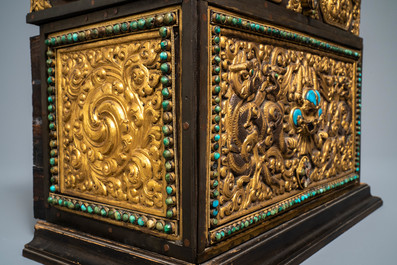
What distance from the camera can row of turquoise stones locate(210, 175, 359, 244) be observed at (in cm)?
125

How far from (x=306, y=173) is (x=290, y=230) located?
10.0 inches

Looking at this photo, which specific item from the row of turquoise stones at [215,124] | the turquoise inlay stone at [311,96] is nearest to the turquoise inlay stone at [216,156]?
the row of turquoise stones at [215,124]


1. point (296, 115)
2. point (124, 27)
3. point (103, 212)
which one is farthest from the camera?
point (296, 115)

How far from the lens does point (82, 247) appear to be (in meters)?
1.44

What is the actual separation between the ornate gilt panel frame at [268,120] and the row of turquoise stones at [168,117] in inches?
4.2

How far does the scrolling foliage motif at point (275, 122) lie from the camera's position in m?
1.29

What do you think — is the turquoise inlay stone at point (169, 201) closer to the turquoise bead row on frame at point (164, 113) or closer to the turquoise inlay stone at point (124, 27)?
the turquoise bead row on frame at point (164, 113)

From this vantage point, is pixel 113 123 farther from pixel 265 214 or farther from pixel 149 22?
pixel 265 214

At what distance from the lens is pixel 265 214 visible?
144 cm

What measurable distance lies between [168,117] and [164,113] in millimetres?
18

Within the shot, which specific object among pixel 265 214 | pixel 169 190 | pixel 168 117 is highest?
pixel 168 117

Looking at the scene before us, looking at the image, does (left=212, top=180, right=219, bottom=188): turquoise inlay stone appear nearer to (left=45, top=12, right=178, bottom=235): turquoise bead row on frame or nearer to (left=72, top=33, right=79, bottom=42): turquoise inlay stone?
(left=45, top=12, right=178, bottom=235): turquoise bead row on frame

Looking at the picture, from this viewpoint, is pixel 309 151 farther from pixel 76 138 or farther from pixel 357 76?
pixel 76 138

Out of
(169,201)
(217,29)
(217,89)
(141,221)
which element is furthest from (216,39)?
(141,221)
